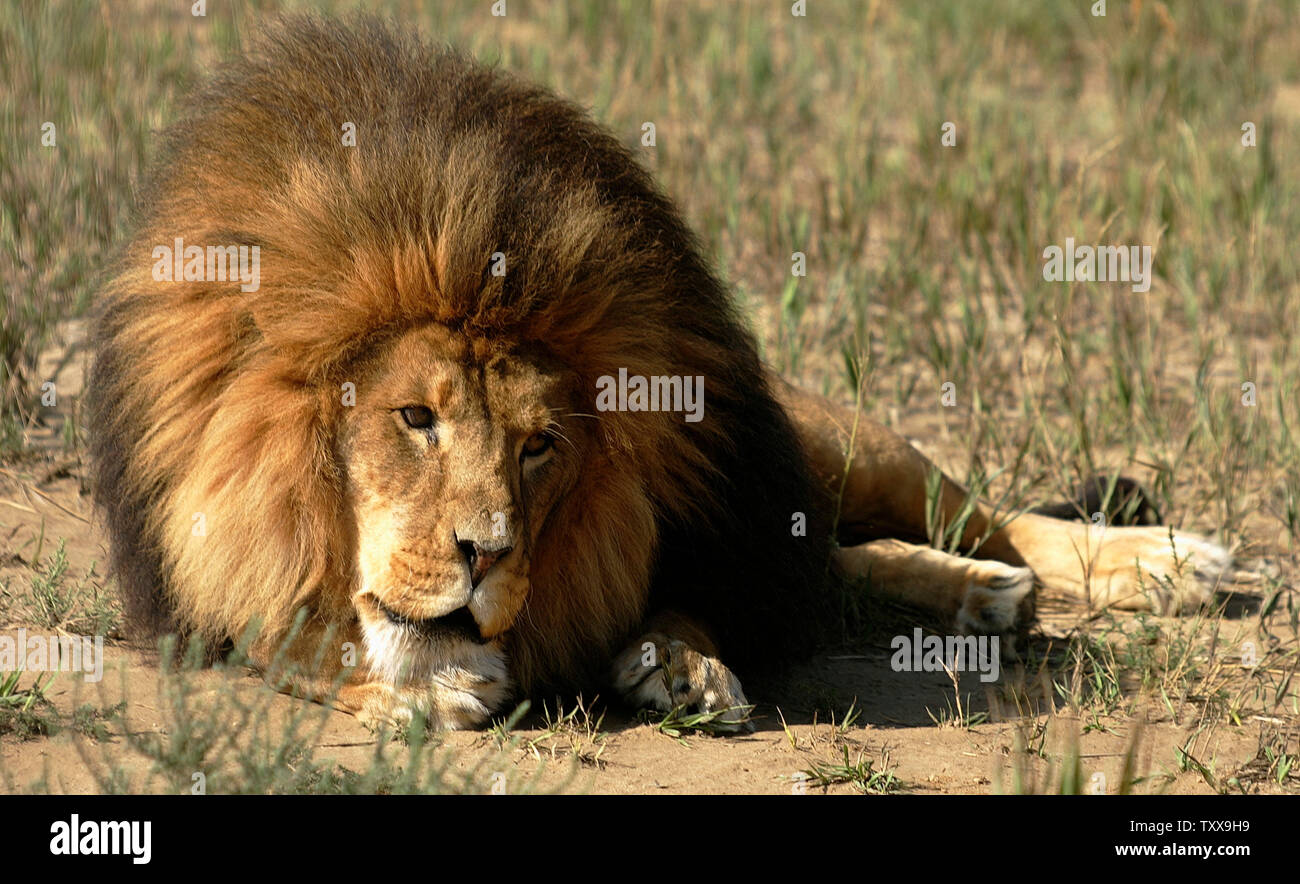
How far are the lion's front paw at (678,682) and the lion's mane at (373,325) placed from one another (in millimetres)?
81

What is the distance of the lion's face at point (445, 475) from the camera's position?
10.2 feet

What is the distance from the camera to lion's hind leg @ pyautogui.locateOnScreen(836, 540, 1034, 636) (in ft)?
15.6

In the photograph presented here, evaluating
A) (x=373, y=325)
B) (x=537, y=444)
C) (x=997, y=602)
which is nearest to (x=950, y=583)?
(x=997, y=602)

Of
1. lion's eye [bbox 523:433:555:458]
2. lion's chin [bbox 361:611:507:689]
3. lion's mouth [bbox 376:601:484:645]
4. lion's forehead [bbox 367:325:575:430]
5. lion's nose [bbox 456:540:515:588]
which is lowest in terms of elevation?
lion's chin [bbox 361:611:507:689]

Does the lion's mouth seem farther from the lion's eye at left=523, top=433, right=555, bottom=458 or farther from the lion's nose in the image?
the lion's eye at left=523, top=433, right=555, bottom=458

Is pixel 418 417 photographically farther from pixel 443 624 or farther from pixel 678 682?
pixel 678 682

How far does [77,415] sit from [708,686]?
2758mm

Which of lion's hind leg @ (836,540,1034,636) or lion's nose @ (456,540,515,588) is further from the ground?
lion's nose @ (456,540,515,588)

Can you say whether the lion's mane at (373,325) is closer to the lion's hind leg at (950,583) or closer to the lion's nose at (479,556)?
the lion's nose at (479,556)

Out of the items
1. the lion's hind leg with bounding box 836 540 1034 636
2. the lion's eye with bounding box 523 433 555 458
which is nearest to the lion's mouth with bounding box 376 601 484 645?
the lion's eye with bounding box 523 433 555 458

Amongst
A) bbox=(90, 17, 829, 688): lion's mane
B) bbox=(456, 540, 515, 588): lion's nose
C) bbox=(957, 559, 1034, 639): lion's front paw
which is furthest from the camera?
bbox=(957, 559, 1034, 639): lion's front paw

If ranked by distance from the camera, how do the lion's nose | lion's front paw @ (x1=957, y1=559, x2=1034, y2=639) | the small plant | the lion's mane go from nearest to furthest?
the lion's nose < the lion's mane < the small plant < lion's front paw @ (x1=957, y1=559, x2=1034, y2=639)

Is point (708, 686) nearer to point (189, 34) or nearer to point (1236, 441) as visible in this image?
point (1236, 441)

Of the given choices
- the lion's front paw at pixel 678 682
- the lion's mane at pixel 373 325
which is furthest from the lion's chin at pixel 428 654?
the lion's front paw at pixel 678 682
